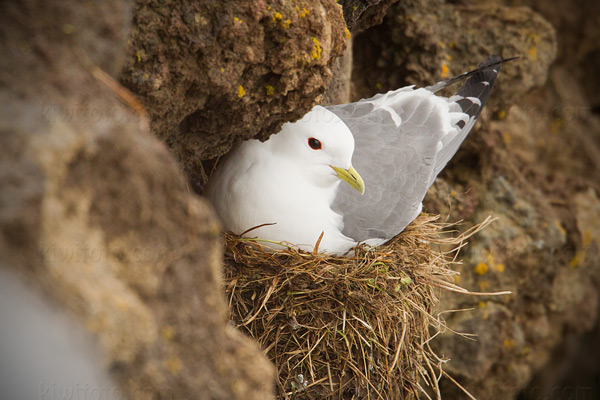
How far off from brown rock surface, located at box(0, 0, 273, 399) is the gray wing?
4.23ft

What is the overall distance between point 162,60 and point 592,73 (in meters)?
4.65

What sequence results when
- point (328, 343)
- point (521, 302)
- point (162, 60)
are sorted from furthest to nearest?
point (521, 302)
point (328, 343)
point (162, 60)

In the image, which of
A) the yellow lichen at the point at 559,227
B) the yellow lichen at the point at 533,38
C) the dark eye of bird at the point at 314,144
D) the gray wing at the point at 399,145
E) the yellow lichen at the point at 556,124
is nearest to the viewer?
the dark eye of bird at the point at 314,144

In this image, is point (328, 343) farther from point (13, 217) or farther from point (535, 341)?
point (535, 341)

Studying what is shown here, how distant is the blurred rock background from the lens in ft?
3.14

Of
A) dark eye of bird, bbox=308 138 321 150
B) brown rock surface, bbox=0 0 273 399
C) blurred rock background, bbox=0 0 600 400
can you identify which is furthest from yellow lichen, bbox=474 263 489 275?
brown rock surface, bbox=0 0 273 399

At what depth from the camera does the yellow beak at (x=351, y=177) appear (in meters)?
2.27

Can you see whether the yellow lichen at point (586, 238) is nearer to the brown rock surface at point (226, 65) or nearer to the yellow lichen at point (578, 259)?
the yellow lichen at point (578, 259)

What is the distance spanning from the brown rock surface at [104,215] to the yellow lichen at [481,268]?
2788 mm

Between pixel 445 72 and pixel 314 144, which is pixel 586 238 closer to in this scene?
pixel 445 72

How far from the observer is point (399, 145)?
105 inches

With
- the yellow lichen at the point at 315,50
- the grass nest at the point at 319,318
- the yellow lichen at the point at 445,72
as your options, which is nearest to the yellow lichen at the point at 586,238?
the yellow lichen at the point at 445,72

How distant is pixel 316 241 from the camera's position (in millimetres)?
2281

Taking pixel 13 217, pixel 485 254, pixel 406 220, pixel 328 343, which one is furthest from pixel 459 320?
pixel 13 217
